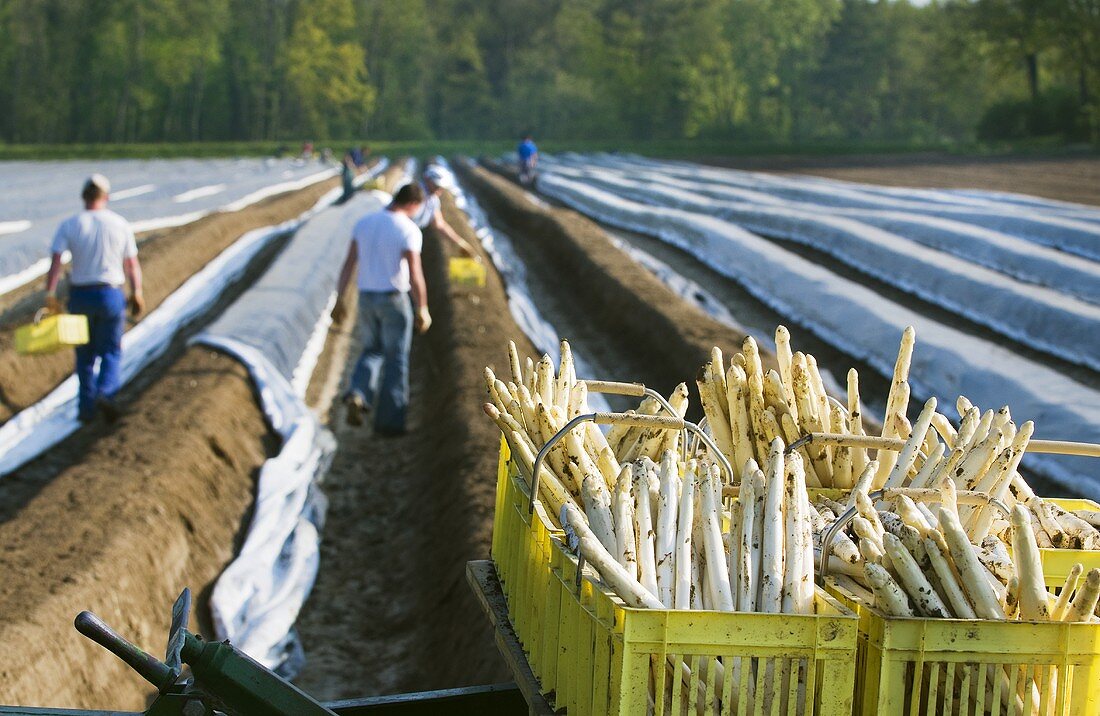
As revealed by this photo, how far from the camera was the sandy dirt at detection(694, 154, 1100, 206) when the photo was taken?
3016 cm

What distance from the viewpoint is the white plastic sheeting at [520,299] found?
11680mm

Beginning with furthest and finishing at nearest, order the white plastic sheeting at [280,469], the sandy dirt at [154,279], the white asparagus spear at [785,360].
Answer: the sandy dirt at [154,279], the white plastic sheeting at [280,469], the white asparagus spear at [785,360]

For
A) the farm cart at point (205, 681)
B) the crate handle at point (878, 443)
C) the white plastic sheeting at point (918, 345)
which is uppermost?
the crate handle at point (878, 443)

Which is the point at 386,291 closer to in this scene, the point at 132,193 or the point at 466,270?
the point at 466,270

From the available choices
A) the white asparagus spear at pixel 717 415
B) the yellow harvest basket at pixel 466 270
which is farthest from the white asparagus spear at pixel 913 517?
the yellow harvest basket at pixel 466 270

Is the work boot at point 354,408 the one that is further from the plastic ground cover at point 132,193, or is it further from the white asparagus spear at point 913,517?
the plastic ground cover at point 132,193

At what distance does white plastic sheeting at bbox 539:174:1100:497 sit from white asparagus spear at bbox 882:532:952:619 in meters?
5.43

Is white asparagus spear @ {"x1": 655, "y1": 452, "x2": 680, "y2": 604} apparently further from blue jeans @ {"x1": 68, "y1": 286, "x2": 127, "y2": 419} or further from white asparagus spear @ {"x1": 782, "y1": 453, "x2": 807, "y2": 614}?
blue jeans @ {"x1": 68, "y1": 286, "x2": 127, "y2": 419}

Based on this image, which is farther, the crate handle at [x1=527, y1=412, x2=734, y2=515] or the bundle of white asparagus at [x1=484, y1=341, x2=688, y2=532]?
the bundle of white asparagus at [x1=484, y1=341, x2=688, y2=532]

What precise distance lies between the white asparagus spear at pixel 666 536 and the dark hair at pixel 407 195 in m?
6.32

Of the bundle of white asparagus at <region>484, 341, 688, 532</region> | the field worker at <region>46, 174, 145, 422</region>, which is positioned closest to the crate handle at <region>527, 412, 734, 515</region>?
the bundle of white asparagus at <region>484, 341, 688, 532</region>

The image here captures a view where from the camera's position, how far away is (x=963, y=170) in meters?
39.0

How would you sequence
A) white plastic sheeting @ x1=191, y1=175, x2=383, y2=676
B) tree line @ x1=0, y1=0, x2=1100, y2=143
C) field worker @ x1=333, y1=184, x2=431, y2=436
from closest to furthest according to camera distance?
white plastic sheeting @ x1=191, y1=175, x2=383, y2=676 < field worker @ x1=333, y1=184, x2=431, y2=436 < tree line @ x1=0, y1=0, x2=1100, y2=143

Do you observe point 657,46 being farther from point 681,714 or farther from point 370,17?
point 681,714
